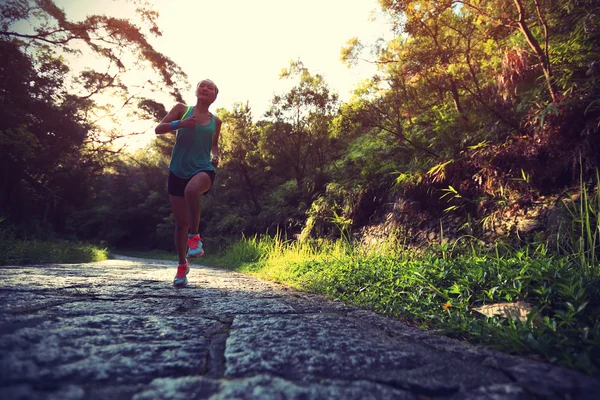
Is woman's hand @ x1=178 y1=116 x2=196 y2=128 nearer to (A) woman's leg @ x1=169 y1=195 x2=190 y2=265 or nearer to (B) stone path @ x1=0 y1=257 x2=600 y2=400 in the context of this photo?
(A) woman's leg @ x1=169 y1=195 x2=190 y2=265

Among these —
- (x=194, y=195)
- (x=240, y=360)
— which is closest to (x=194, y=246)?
(x=194, y=195)

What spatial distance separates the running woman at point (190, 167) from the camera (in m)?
3.10

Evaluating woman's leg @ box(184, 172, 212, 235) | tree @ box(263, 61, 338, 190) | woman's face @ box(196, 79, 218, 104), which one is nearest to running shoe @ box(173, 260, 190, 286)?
woman's leg @ box(184, 172, 212, 235)

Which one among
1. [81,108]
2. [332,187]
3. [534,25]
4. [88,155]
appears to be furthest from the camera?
[88,155]

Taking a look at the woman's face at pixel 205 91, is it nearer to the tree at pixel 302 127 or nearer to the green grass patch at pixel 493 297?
the green grass patch at pixel 493 297

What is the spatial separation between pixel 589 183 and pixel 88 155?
19652 mm

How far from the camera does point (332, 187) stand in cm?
831

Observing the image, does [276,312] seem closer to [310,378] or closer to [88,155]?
[310,378]

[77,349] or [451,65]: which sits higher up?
[451,65]

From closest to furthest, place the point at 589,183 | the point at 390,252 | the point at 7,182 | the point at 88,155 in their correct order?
the point at 589,183, the point at 390,252, the point at 7,182, the point at 88,155

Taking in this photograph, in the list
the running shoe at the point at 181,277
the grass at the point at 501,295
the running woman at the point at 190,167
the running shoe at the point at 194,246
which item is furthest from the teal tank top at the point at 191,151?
the grass at the point at 501,295

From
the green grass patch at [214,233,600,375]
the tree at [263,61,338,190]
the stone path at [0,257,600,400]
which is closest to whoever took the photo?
the stone path at [0,257,600,400]

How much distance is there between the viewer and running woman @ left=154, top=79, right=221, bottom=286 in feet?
10.2

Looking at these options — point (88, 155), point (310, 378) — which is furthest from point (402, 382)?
point (88, 155)
